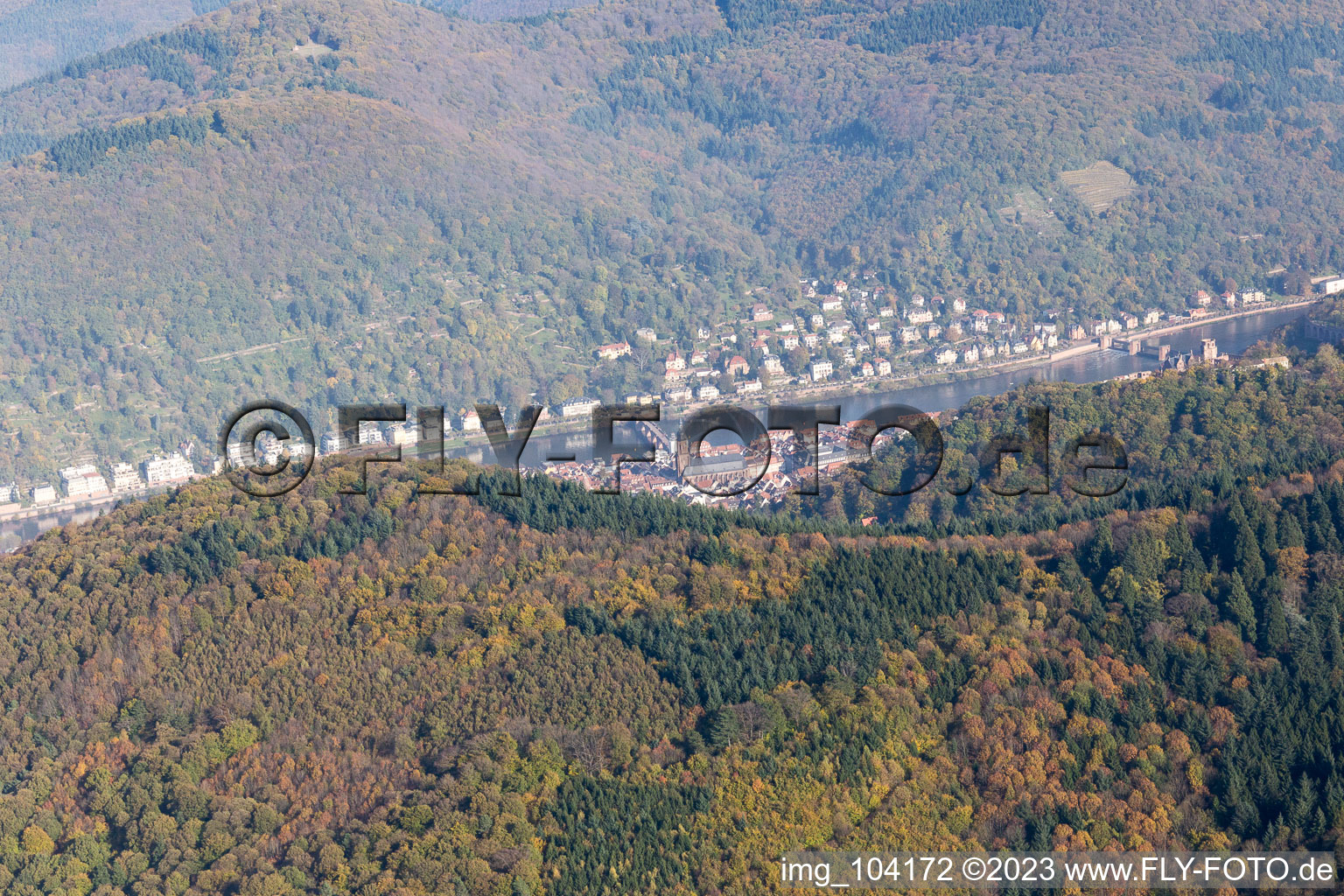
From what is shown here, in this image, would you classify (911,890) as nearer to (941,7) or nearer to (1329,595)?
(1329,595)

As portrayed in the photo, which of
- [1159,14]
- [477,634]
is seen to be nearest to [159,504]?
[477,634]

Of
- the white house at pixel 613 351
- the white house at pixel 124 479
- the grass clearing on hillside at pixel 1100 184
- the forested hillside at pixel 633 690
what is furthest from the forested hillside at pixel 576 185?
the forested hillside at pixel 633 690

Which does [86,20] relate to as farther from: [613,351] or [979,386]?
[979,386]

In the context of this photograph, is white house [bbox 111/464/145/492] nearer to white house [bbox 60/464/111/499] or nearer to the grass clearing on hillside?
white house [bbox 60/464/111/499]

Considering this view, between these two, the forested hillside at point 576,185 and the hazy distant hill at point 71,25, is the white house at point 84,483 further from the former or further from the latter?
the hazy distant hill at point 71,25

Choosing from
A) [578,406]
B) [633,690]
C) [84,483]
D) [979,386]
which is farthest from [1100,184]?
[633,690]
